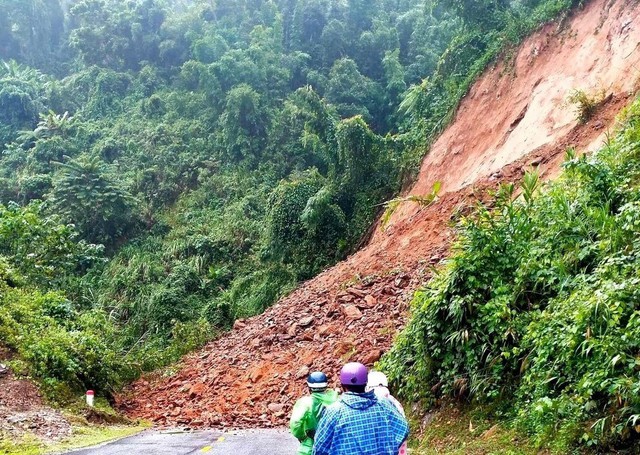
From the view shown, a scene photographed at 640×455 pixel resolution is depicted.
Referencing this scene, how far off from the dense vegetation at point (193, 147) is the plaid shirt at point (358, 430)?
8.99 m

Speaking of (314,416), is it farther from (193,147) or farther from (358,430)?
(193,147)

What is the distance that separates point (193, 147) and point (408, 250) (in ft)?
75.9

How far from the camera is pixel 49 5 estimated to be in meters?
47.1

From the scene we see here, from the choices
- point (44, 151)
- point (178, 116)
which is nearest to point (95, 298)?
point (44, 151)

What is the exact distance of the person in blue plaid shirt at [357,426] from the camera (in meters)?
3.34

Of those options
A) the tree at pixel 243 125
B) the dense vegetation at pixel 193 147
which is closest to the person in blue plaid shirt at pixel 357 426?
the dense vegetation at pixel 193 147

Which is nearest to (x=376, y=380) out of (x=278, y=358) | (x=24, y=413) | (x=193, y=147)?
(x=24, y=413)

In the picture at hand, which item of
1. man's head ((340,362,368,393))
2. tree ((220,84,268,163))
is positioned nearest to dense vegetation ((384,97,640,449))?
man's head ((340,362,368,393))

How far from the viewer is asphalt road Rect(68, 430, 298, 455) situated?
744 cm

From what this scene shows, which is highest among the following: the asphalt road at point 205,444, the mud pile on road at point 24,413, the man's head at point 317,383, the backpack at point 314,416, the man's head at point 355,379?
the man's head at point 355,379

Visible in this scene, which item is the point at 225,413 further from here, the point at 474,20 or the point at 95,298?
the point at 474,20

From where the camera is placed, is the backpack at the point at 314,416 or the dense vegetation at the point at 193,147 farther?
the dense vegetation at the point at 193,147

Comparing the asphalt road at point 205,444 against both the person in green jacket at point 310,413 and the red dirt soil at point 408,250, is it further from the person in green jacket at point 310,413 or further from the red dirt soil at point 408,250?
the person in green jacket at point 310,413

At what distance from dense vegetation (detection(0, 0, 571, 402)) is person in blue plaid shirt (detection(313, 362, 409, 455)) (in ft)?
29.5
